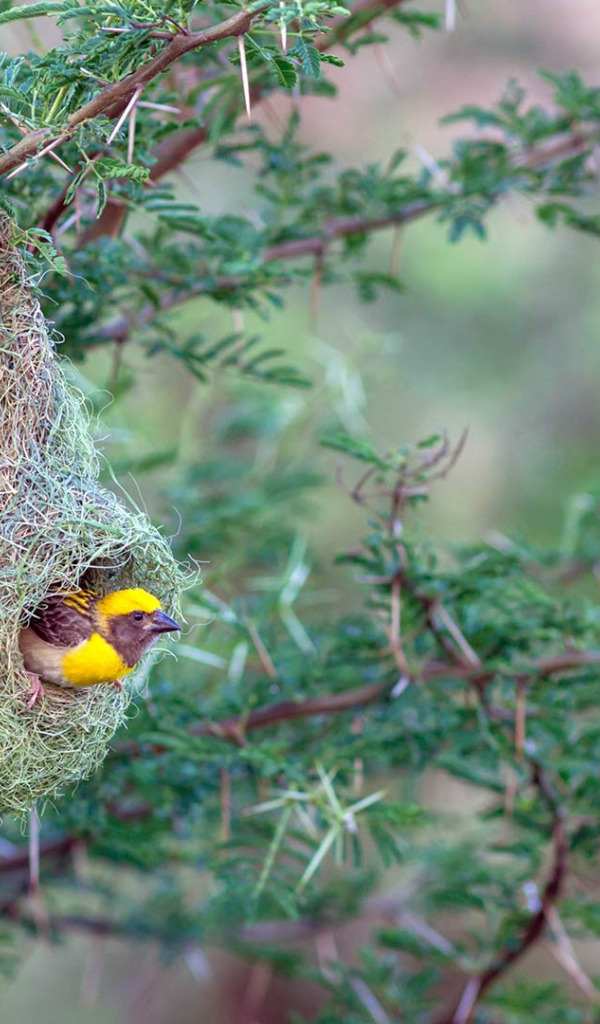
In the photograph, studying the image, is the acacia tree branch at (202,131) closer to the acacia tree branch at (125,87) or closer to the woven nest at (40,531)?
the woven nest at (40,531)

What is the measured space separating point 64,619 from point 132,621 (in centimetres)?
16

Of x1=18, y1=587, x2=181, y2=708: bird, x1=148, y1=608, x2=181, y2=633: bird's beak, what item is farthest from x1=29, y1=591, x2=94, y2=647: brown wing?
x1=148, y1=608, x2=181, y2=633: bird's beak

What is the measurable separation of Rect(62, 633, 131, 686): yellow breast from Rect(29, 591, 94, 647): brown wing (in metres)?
0.03

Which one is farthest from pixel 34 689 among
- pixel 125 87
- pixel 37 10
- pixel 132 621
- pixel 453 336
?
pixel 453 336

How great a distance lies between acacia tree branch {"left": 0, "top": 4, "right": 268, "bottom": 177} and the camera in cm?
204

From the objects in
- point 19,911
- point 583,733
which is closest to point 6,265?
point 583,733

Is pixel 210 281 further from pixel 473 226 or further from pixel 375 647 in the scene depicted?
pixel 375 647

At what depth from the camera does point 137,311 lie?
145 inches

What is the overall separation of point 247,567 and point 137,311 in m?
2.84

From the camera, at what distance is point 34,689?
2535 millimetres

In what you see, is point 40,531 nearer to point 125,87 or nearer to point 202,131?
point 125,87

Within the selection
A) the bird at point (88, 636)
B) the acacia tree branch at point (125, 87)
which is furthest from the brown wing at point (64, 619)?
the acacia tree branch at point (125, 87)

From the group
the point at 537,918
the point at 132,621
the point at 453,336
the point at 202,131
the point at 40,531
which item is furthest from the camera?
the point at 453,336

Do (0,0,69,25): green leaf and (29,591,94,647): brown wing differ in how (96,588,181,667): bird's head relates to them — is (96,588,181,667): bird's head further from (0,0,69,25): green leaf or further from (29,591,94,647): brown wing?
(0,0,69,25): green leaf
